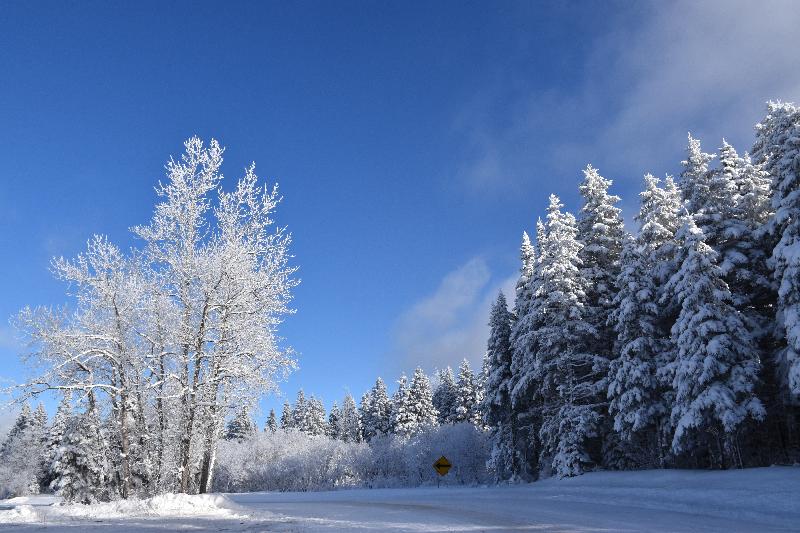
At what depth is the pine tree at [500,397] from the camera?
3797cm

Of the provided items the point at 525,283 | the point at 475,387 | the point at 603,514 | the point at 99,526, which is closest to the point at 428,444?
the point at 475,387

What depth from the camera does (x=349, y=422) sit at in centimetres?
8962

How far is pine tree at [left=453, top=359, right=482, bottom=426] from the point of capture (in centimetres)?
6762

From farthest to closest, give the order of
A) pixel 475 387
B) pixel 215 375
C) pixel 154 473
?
1. pixel 475 387
2. pixel 154 473
3. pixel 215 375

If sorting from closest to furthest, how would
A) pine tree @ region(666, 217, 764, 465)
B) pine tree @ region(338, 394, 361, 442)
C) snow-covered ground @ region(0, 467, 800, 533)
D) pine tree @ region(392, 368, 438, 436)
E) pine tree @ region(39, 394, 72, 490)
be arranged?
snow-covered ground @ region(0, 467, 800, 533)
pine tree @ region(39, 394, 72, 490)
pine tree @ region(666, 217, 764, 465)
pine tree @ region(392, 368, 438, 436)
pine tree @ region(338, 394, 361, 442)

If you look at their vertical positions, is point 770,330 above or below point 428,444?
above

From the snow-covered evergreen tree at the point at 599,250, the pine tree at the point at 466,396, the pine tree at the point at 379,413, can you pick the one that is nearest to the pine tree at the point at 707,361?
the snow-covered evergreen tree at the point at 599,250

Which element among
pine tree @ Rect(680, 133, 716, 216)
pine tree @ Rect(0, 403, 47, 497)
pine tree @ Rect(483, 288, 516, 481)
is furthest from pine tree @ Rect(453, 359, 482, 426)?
pine tree @ Rect(0, 403, 47, 497)

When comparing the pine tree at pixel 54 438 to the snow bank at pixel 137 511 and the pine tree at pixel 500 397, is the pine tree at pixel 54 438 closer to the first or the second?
the snow bank at pixel 137 511

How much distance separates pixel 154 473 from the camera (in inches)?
720

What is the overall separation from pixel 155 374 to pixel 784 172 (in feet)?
82.7

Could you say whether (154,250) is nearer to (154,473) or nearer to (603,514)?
(154,473)

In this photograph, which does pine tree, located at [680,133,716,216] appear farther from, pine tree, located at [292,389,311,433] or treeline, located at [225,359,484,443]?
pine tree, located at [292,389,311,433]

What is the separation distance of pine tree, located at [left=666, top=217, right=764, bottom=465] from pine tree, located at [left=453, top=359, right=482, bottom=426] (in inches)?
1739
